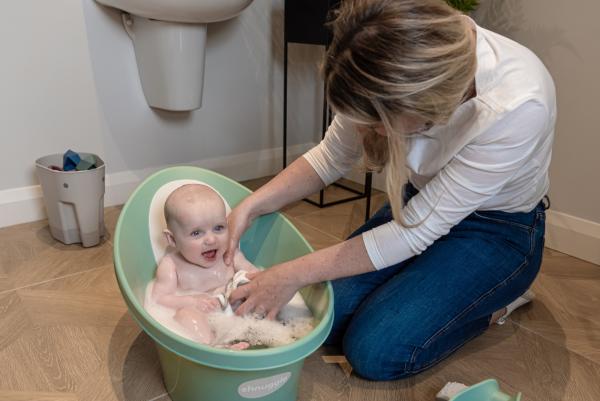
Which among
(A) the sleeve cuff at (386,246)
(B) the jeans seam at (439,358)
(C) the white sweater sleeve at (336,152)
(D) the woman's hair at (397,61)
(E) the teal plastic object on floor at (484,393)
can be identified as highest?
(D) the woman's hair at (397,61)

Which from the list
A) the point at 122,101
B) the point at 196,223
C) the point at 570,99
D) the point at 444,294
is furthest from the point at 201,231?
the point at 570,99

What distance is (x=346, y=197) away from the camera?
6.57 feet

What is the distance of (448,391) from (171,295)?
1.86 feet

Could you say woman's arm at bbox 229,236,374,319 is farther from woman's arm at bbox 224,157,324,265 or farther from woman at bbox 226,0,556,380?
woman's arm at bbox 224,157,324,265

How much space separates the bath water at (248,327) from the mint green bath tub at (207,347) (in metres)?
0.04

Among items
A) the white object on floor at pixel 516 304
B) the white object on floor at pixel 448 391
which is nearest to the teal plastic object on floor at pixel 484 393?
the white object on floor at pixel 448 391

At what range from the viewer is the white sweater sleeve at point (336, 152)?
1063 millimetres

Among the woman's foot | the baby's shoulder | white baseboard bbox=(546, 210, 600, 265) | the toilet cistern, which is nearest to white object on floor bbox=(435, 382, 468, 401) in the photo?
the woman's foot

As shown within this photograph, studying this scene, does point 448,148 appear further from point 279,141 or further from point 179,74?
point 279,141

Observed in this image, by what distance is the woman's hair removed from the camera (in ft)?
2.14

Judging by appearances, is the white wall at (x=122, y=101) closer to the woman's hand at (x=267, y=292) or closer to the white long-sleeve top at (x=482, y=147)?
the woman's hand at (x=267, y=292)

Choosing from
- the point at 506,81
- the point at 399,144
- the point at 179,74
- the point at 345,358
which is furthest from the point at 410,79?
the point at 179,74

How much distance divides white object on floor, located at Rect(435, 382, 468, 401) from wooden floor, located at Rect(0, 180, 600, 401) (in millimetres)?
28

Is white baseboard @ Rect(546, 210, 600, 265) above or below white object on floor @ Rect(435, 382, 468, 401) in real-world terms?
below
